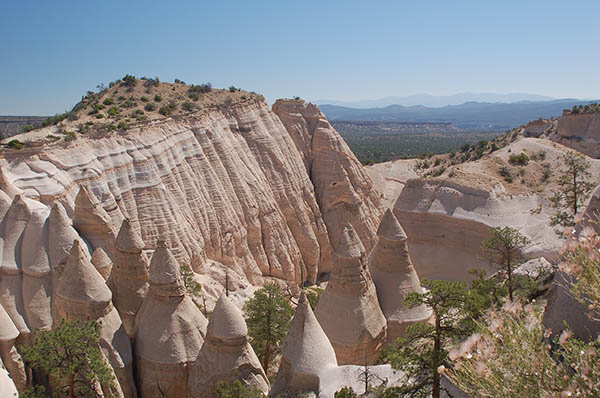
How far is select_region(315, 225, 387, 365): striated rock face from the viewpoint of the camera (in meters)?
13.5

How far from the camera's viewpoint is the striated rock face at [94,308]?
10961 mm

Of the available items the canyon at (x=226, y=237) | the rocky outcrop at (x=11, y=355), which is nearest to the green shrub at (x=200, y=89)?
the canyon at (x=226, y=237)

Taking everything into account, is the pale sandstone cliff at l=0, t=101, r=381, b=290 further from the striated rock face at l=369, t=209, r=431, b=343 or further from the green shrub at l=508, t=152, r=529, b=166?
the green shrub at l=508, t=152, r=529, b=166

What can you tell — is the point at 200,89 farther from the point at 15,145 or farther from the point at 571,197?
the point at 571,197

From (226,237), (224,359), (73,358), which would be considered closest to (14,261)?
(73,358)

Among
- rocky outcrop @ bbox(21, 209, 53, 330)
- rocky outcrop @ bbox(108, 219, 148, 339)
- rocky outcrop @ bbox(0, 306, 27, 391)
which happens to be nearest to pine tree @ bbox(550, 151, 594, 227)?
rocky outcrop @ bbox(108, 219, 148, 339)

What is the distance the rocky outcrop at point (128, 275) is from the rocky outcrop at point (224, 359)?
3.33 metres

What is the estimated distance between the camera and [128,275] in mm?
13086

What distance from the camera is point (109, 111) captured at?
90.8ft

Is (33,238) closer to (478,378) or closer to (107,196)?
(107,196)

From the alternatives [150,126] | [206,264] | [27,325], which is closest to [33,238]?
[27,325]

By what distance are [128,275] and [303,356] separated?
595cm

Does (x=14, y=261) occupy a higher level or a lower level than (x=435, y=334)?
higher

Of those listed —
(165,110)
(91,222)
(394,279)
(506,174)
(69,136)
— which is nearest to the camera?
(91,222)
